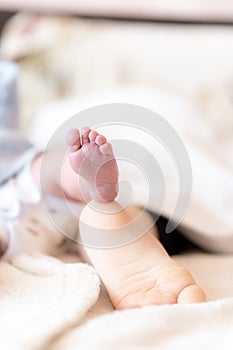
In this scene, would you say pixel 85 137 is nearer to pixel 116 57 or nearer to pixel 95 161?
pixel 95 161

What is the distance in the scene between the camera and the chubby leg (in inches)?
25.4

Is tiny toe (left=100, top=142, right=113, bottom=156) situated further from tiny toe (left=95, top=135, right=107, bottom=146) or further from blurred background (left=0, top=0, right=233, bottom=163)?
blurred background (left=0, top=0, right=233, bottom=163)

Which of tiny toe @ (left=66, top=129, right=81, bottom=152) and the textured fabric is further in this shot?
the textured fabric

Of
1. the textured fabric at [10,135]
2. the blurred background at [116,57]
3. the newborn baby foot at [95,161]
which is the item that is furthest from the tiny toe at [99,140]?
the blurred background at [116,57]

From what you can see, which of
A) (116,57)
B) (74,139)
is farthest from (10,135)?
(116,57)

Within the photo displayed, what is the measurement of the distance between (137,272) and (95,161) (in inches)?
5.2

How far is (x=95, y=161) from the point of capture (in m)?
0.64

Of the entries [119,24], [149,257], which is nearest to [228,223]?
[149,257]

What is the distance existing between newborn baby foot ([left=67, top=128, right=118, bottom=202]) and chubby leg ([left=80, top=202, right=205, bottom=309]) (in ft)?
0.09

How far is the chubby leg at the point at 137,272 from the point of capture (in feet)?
2.12

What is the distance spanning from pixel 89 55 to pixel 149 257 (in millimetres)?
907

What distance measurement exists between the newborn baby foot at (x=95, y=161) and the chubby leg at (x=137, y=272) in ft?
0.09

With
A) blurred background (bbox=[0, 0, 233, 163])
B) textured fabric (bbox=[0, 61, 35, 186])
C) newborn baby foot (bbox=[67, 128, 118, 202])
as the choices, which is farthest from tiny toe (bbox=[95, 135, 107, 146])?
blurred background (bbox=[0, 0, 233, 163])

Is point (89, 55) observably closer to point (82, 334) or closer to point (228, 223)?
point (228, 223)
